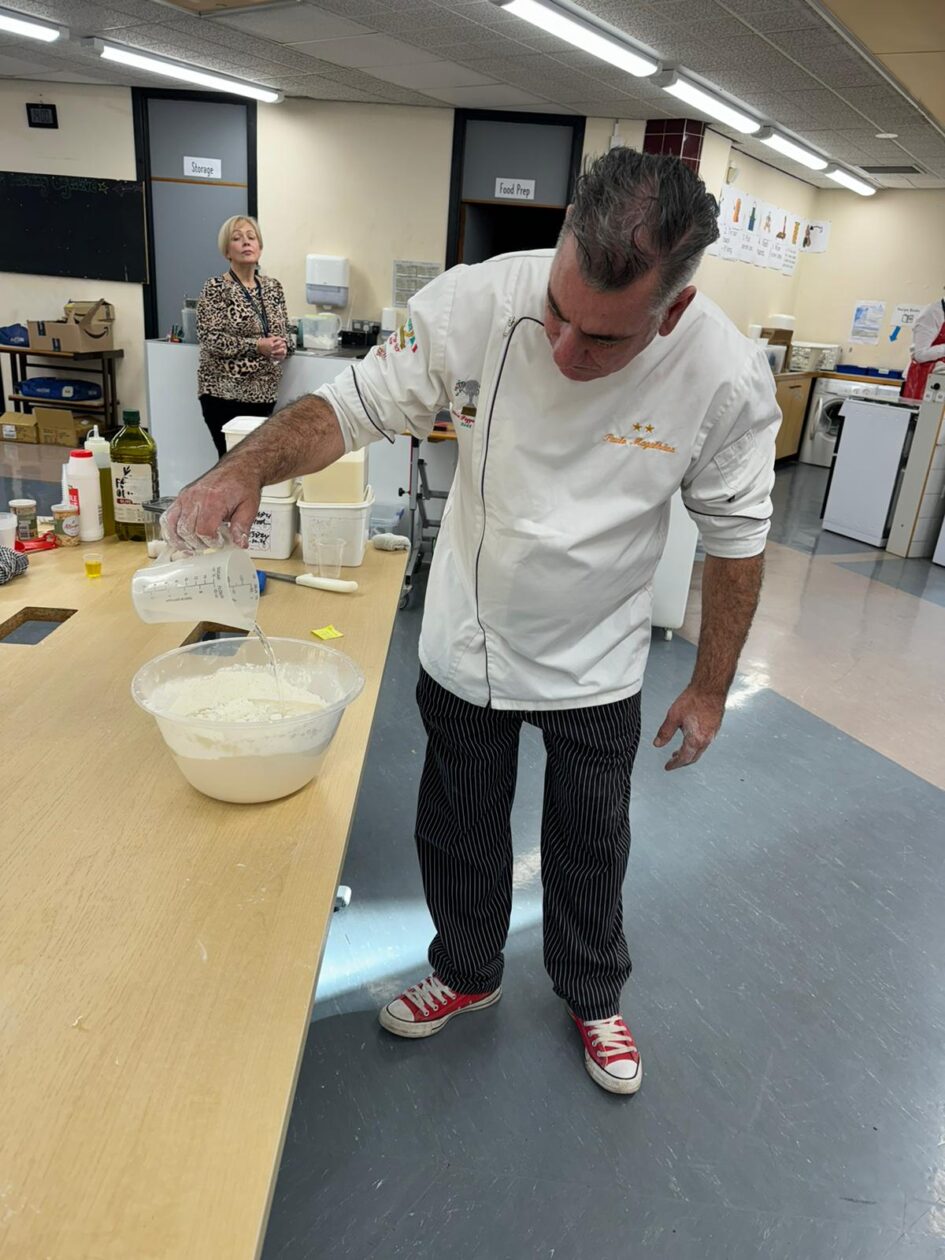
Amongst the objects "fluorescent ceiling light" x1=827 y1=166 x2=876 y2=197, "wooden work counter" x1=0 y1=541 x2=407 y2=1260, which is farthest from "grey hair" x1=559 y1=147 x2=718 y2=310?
"fluorescent ceiling light" x1=827 y1=166 x2=876 y2=197

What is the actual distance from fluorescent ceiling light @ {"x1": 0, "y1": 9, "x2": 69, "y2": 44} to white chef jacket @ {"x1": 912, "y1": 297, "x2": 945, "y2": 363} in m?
5.83

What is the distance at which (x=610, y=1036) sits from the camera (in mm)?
1704

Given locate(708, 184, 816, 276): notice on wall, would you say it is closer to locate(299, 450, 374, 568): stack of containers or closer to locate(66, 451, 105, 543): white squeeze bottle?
locate(299, 450, 374, 568): stack of containers

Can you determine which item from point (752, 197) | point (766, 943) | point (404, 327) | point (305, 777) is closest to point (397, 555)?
point (404, 327)

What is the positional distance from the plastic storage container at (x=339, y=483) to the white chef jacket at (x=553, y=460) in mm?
598

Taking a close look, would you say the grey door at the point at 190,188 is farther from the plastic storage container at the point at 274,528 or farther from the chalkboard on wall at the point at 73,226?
the plastic storage container at the point at 274,528

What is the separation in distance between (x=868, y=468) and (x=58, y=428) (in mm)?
6068

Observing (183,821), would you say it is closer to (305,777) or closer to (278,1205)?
(305,777)

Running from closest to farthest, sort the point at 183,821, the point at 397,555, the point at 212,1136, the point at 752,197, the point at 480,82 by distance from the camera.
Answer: the point at 212,1136
the point at 183,821
the point at 397,555
the point at 480,82
the point at 752,197

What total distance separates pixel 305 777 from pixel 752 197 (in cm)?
807

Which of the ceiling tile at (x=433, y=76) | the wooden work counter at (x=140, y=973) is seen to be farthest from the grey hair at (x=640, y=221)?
the ceiling tile at (x=433, y=76)

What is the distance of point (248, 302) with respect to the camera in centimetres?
473

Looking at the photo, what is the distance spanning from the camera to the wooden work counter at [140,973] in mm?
696

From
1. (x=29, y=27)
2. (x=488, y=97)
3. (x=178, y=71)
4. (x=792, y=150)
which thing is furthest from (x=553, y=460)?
(x=792, y=150)
